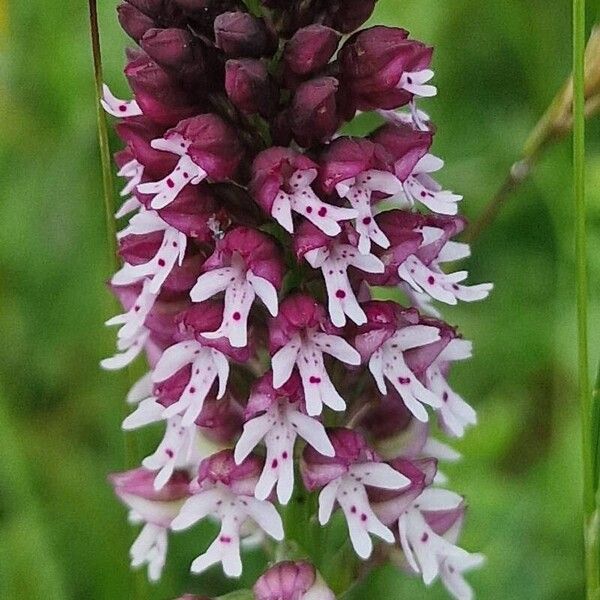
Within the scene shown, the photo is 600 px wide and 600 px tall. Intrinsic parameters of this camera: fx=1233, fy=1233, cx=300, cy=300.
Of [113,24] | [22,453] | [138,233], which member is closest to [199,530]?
[22,453]

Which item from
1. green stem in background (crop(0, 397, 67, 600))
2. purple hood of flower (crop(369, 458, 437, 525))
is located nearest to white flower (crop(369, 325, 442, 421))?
purple hood of flower (crop(369, 458, 437, 525))

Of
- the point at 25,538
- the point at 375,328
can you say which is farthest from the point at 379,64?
the point at 25,538

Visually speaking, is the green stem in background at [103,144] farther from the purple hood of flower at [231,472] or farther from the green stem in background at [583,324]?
the green stem in background at [583,324]

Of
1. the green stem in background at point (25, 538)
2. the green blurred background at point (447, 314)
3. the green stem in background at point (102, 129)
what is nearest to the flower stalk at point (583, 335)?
the green stem in background at point (102, 129)

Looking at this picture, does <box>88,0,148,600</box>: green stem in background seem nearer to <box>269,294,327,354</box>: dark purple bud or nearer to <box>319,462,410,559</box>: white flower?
<box>269,294,327,354</box>: dark purple bud

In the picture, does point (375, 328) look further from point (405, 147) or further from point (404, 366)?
point (405, 147)

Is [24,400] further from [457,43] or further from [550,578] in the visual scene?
[457,43]
